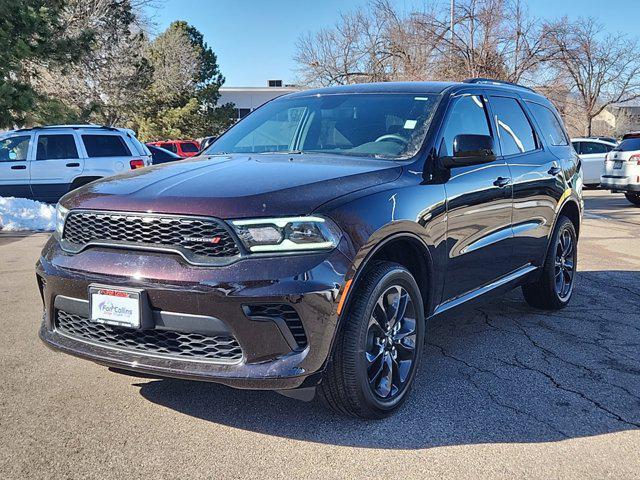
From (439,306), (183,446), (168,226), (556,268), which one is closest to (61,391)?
(183,446)

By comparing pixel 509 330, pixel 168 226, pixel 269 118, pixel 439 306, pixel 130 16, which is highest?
pixel 130 16

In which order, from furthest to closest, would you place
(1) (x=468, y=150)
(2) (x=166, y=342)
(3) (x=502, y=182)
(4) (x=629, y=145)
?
(4) (x=629, y=145) → (3) (x=502, y=182) → (1) (x=468, y=150) → (2) (x=166, y=342)

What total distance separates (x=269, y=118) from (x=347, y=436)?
251 cm

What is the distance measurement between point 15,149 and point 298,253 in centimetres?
1202

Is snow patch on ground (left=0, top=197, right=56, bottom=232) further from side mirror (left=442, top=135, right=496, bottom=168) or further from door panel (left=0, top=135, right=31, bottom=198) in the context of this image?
side mirror (left=442, top=135, right=496, bottom=168)

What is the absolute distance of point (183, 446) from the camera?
123 inches

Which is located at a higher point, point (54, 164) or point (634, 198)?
point (54, 164)

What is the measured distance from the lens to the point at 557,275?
228 inches

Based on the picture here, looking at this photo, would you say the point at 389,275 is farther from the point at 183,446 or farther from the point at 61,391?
the point at 61,391

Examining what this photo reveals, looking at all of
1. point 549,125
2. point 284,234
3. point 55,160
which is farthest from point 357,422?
point 55,160

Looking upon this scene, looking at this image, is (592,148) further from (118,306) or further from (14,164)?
(118,306)

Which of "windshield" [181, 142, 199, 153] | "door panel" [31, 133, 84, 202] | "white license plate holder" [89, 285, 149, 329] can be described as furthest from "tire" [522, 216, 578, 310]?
"windshield" [181, 142, 199, 153]

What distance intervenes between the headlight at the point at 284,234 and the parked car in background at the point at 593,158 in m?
19.5

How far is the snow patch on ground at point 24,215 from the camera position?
11367 millimetres
